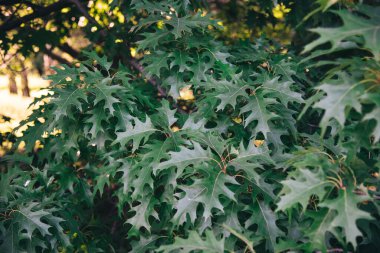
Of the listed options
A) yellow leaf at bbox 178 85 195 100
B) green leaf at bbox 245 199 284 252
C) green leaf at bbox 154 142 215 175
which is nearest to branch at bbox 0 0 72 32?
yellow leaf at bbox 178 85 195 100

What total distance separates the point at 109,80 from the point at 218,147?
93 centimetres

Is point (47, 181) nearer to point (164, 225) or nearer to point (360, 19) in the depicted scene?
point (164, 225)

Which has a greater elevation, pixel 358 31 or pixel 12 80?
pixel 358 31

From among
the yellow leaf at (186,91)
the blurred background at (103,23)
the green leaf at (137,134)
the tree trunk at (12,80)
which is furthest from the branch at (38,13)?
the green leaf at (137,134)

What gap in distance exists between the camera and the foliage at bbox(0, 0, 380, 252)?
177 cm

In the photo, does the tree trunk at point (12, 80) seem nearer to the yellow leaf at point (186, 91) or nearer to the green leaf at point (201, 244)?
the yellow leaf at point (186, 91)

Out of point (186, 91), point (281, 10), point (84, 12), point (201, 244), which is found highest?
point (84, 12)

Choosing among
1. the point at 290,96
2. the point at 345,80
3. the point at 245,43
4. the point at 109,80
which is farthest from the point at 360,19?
the point at 245,43

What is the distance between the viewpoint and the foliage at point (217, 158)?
5.80 feet

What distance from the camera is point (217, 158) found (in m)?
2.29

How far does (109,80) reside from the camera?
2.78 m

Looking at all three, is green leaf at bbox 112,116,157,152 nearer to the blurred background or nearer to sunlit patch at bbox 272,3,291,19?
the blurred background

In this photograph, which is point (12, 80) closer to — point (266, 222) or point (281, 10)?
point (281, 10)

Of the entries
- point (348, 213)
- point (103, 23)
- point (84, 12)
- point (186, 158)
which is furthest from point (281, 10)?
point (348, 213)
